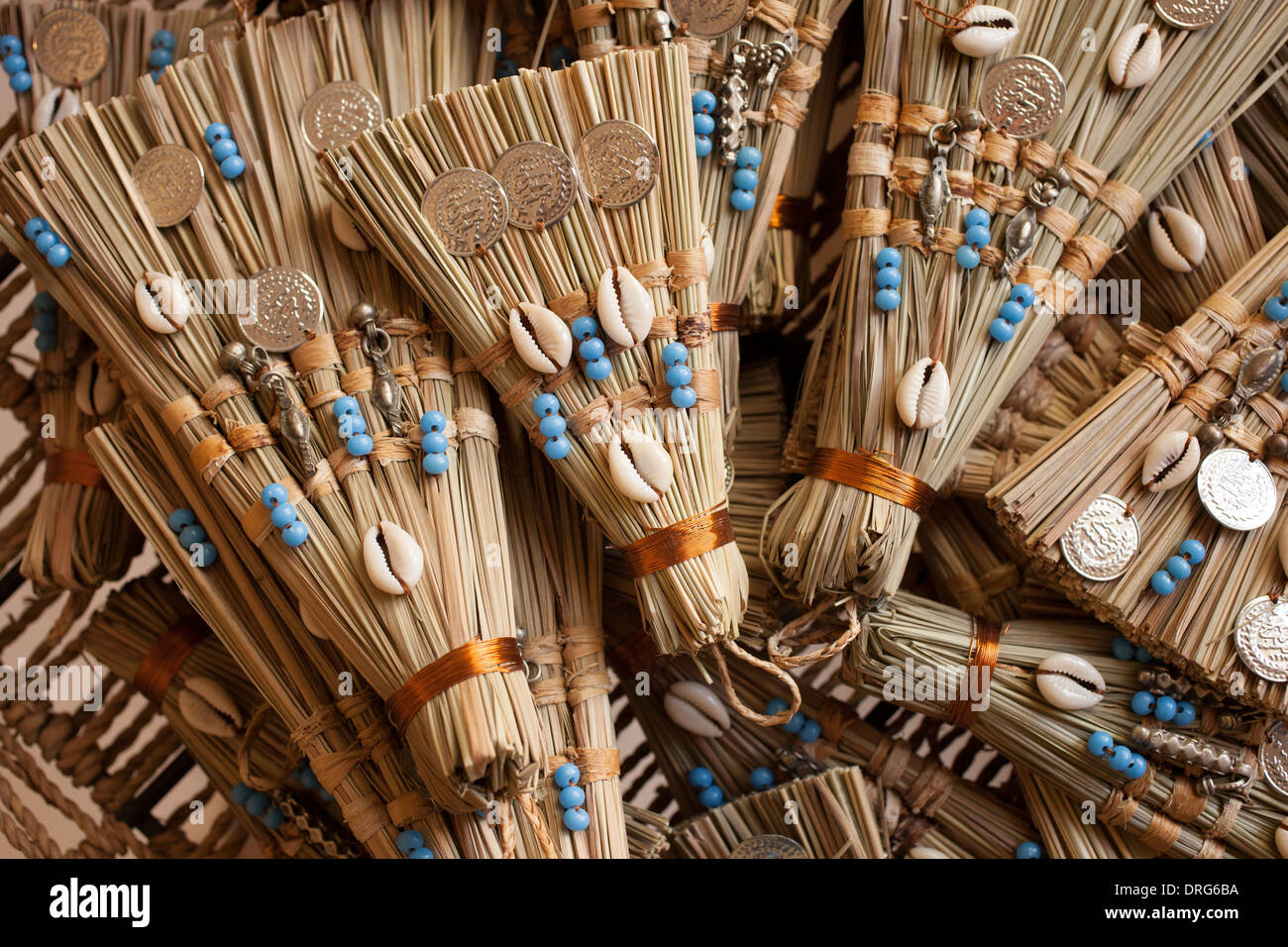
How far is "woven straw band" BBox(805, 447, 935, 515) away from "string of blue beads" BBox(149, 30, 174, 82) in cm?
66

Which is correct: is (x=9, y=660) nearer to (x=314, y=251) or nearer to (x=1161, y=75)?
(x=314, y=251)

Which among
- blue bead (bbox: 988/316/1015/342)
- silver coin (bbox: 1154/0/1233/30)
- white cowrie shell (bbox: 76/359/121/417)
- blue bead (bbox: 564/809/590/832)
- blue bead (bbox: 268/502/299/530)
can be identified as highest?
silver coin (bbox: 1154/0/1233/30)

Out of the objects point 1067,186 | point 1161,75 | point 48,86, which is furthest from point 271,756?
point 1161,75

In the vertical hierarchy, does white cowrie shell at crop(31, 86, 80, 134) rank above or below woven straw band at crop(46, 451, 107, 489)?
above

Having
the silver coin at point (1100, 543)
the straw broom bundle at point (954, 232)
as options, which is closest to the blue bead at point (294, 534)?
the straw broom bundle at point (954, 232)

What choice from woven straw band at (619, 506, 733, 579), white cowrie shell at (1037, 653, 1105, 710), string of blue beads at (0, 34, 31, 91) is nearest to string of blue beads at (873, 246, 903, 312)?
woven straw band at (619, 506, 733, 579)

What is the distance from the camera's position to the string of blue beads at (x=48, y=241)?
92 centimetres

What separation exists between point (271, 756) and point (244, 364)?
14.5 inches

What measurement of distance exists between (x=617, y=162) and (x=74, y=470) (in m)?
0.57

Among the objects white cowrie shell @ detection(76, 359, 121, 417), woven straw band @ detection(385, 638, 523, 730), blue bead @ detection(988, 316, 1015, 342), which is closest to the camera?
woven straw band @ detection(385, 638, 523, 730)

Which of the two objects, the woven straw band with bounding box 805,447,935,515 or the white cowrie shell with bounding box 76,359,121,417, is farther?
the white cowrie shell with bounding box 76,359,121,417

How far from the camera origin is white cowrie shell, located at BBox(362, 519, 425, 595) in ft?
2.87

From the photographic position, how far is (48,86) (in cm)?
111

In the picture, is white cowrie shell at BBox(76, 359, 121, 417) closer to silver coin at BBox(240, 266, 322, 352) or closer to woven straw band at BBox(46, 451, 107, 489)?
woven straw band at BBox(46, 451, 107, 489)
